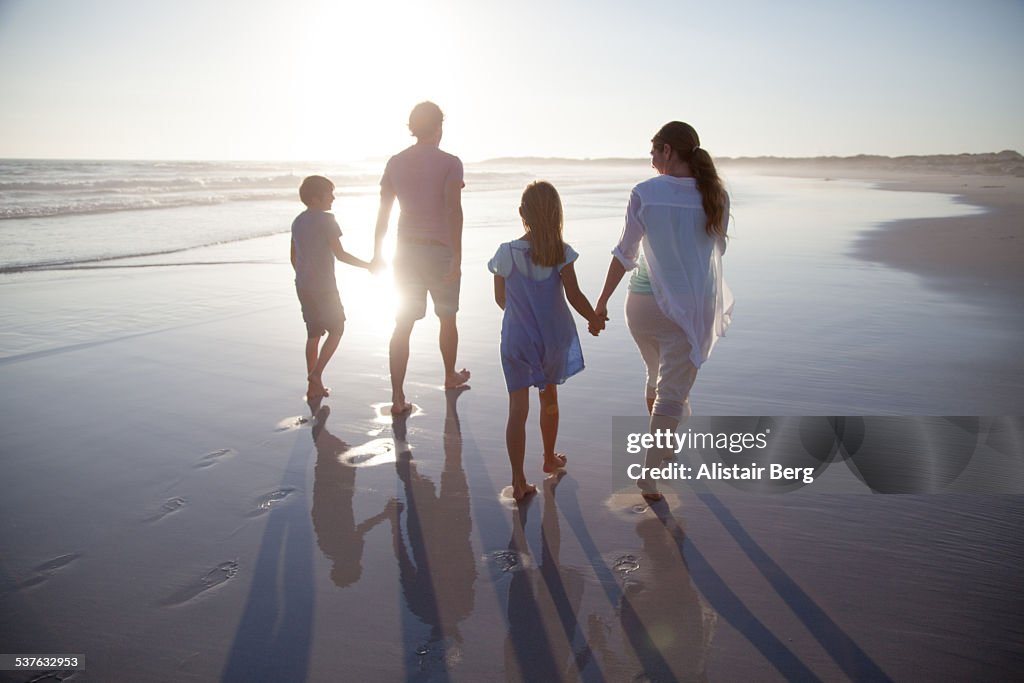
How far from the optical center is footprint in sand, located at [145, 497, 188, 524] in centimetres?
320

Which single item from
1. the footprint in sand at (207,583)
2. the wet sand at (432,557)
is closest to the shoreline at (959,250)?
the wet sand at (432,557)

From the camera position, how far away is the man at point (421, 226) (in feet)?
15.0

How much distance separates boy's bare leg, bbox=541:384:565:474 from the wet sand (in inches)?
4.0

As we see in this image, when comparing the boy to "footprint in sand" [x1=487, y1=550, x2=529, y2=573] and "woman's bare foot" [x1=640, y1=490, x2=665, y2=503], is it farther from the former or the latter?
"woman's bare foot" [x1=640, y1=490, x2=665, y2=503]

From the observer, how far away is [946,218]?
1608 centimetres

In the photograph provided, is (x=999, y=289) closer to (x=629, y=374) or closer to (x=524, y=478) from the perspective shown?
(x=629, y=374)

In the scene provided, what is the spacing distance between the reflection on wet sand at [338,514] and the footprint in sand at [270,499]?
0.14 meters

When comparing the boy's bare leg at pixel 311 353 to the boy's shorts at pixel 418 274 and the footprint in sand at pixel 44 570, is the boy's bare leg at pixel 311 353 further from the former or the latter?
the footprint in sand at pixel 44 570

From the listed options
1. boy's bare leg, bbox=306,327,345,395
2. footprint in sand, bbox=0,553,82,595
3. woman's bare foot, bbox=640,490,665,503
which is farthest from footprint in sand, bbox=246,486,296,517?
woman's bare foot, bbox=640,490,665,503

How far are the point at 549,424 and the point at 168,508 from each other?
1.95 meters

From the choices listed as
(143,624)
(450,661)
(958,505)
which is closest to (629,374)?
(958,505)

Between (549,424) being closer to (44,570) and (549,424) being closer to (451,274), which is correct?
(451,274)

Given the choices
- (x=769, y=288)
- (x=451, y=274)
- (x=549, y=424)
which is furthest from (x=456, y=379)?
(x=769, y=288)

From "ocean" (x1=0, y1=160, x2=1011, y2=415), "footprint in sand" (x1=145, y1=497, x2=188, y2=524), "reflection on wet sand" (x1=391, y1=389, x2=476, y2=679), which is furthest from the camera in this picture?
"ocean" (x1=0, y1=160, x2=1011, y2=415)
